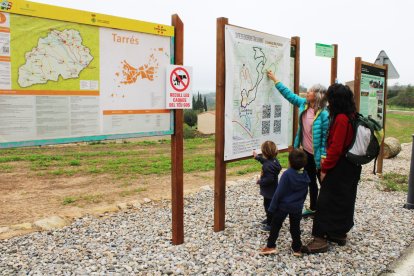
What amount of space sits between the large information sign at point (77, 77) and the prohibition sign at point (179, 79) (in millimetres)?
108

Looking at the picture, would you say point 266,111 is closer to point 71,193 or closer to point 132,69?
point 132,69

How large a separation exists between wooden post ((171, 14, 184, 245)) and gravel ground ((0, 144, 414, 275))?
0.22 meters

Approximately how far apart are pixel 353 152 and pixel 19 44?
11.3 ft

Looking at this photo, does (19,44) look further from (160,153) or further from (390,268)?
(160,153)

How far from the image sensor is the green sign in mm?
6422

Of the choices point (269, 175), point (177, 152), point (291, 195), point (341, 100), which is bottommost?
point (291, 195)

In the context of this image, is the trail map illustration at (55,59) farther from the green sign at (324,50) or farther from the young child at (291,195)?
the green sign at (324,50)

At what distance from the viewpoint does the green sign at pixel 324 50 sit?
21.1ft

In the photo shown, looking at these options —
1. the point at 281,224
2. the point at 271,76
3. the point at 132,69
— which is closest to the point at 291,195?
the point at 281,224

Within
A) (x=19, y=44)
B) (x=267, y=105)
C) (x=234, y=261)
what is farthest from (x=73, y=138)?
(x=267, y=105)

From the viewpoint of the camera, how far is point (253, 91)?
4.94 metres

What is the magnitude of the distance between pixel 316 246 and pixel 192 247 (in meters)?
1.40

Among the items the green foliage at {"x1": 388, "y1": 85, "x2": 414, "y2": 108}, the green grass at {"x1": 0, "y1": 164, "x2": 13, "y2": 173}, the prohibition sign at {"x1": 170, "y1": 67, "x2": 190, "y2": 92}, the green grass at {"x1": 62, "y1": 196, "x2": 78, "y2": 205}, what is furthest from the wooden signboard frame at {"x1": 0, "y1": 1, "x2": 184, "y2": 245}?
the green foliage at {"x1": 388, "y1": 85, "x2": 414, "y2": 108}

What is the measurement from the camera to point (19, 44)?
3.16 metres
